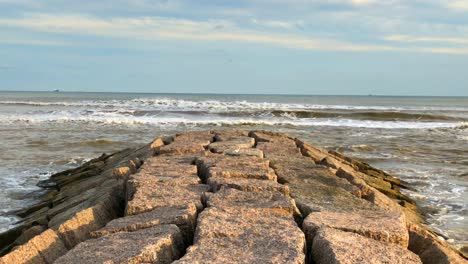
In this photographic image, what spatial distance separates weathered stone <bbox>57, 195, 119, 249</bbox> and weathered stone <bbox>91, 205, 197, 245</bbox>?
284 mm

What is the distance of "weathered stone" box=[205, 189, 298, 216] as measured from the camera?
347 centimetres

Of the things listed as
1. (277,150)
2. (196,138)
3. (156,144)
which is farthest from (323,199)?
(196,138)

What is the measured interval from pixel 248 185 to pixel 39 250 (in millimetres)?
1669

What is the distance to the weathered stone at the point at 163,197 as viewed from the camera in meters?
3.55

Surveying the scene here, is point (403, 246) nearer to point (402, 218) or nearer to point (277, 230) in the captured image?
point (402, 218)

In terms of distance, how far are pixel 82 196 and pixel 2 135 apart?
10.8 meters

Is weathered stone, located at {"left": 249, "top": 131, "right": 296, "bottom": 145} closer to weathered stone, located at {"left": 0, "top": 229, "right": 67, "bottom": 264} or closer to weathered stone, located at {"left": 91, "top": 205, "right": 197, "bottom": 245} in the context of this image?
weathered stone, located at {"left": 91, "top": 205, "right": 197, "bottom": 245}

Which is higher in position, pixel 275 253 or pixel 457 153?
pixel 275 253

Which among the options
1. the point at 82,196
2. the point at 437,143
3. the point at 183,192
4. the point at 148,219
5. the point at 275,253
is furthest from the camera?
the point at 437,143

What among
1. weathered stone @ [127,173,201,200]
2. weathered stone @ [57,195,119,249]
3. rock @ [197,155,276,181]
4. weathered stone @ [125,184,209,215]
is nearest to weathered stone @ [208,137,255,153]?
rock @ [197,155,276,181]

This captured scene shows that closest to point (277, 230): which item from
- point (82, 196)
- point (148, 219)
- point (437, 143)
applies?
point (148, 219)

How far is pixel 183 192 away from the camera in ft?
13.0

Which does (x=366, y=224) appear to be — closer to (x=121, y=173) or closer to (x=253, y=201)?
(x=253, y=201)

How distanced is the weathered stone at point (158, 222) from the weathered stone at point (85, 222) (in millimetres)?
284
